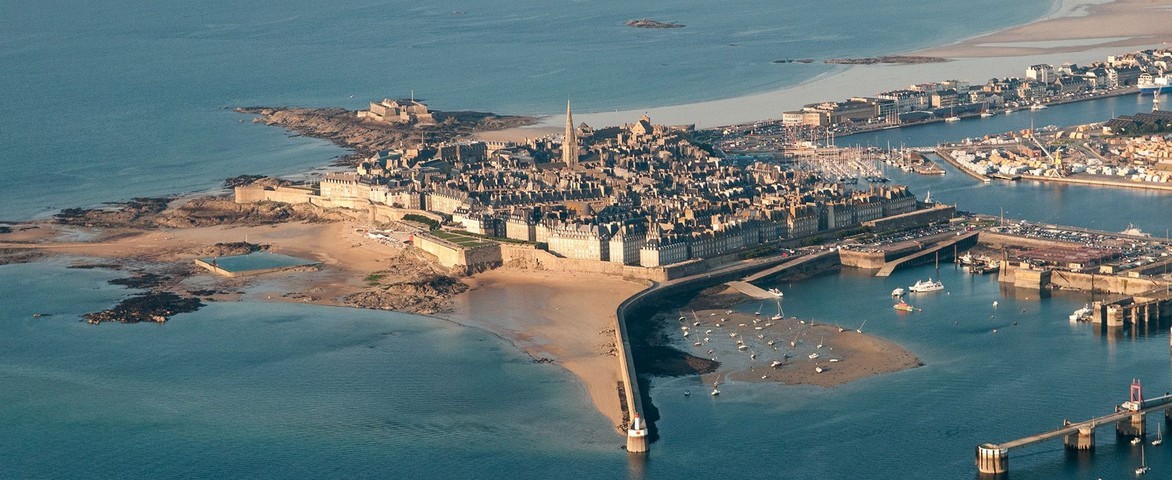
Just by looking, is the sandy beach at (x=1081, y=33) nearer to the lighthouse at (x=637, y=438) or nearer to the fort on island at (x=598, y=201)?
the fort on island at (x=598, y=201)

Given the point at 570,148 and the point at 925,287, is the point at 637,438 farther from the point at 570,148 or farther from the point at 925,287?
the point at 570,148

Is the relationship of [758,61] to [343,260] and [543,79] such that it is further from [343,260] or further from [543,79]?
[343,260]

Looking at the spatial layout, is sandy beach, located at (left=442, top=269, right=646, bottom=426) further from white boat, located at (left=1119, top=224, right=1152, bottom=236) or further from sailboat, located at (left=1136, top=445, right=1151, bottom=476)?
white boat, located at (left=1119, top=224, right=1152, bottom=236)

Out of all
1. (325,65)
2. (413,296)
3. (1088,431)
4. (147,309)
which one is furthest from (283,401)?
(325,65)

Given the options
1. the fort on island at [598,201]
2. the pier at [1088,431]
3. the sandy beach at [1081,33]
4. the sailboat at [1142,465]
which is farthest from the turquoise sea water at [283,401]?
the sandy beach at [1081,33]

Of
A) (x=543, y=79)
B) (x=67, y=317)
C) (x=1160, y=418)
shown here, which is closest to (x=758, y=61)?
(x=543, y=79)
